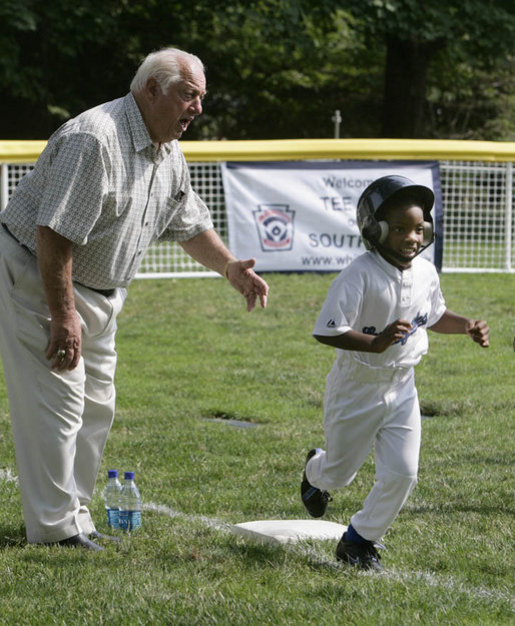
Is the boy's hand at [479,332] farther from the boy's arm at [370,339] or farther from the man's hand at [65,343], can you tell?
the man's hand at [65,343]

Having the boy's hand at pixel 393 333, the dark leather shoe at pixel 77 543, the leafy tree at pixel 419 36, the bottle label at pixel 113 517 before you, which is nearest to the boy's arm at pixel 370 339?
the boy's hand at pixel 393 333

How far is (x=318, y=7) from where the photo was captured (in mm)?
24812

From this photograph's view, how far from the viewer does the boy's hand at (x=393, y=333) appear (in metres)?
4.43

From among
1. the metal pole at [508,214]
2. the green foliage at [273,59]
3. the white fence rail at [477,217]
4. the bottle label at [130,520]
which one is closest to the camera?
the bottle label at [130,520]

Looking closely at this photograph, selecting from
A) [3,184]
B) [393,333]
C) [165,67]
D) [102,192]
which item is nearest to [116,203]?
[102,192]

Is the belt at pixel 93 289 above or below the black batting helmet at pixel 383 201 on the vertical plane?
below

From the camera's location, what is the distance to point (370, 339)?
4613 millimetres

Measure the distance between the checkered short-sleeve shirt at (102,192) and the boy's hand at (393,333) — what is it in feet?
4.20

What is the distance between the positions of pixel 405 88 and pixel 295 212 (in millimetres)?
13728

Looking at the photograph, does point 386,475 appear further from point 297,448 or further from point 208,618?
point 297,448

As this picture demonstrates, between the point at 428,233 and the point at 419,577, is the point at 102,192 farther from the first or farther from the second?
the point at 419,577

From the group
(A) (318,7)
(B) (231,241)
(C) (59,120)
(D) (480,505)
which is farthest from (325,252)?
(C) (59,120)

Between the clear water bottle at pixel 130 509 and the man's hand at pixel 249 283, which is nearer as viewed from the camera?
the man's hand at pixel 249 283

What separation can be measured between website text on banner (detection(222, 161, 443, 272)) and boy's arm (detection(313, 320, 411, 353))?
967cm
